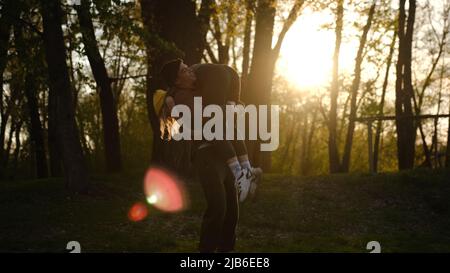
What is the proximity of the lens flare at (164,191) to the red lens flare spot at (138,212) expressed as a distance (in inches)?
14.4

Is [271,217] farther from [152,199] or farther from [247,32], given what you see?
[247,32]

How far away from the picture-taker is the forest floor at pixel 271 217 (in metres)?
10.4

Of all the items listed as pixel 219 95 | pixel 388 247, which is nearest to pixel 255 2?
pixel 388 247

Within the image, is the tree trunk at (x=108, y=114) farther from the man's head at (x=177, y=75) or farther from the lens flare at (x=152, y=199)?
the man's head at (x=177, y=75)

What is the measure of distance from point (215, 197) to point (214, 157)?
0.46 metres

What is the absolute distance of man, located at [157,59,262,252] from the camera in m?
6.78

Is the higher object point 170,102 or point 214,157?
point 170,102

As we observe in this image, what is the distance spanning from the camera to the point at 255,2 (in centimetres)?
1941

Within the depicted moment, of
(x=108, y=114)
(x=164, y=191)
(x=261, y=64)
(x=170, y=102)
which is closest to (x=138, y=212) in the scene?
(x=164, y=191)

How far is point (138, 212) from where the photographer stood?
45.7 ft

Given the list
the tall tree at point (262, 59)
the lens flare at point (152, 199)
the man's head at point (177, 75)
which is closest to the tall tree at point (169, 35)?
the lens flare at point (152, 199)

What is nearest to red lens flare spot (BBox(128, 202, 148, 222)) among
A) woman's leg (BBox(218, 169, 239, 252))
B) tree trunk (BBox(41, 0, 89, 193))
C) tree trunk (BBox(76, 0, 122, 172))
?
tree trunk (BBox(41, 0, 89, 193))

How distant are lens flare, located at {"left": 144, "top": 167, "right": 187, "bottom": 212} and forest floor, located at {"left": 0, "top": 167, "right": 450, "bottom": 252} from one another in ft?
0.92
